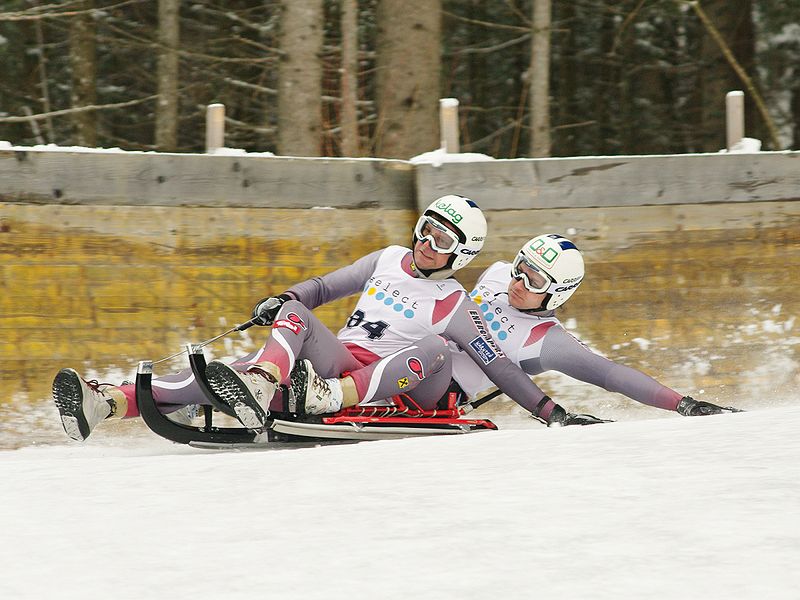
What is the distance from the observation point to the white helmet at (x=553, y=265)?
539 centimetres

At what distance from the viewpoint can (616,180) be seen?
612cm

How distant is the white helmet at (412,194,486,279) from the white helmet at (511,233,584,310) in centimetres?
29

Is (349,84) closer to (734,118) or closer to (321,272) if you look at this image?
(321,272)

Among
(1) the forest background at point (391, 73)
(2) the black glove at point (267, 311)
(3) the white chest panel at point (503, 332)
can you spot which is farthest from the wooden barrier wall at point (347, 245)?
(1) the forest background at point (391, 73)

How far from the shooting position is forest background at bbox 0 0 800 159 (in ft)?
24.8

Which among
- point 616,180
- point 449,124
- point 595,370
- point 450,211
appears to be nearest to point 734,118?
point 616,180

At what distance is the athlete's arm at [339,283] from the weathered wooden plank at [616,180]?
63cm

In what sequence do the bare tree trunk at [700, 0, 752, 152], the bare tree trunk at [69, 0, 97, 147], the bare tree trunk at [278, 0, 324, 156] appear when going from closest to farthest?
the bare tree trunk at [278, 0, 324, 156]
the bare tree trunk at [69, 0, 97, 147]
the bare tree trunk at [700, 0, 752, 152]

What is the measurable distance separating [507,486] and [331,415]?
220 cm

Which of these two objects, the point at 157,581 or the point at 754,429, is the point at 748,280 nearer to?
the point at 754,429

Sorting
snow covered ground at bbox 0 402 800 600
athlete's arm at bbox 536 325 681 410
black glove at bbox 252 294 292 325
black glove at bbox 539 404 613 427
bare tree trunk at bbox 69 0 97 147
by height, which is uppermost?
bare tree trunk at bbox 69 0 97 147

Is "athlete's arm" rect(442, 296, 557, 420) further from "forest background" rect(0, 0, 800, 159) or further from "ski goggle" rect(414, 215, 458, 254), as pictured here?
"forest background" rect(0, 0, 800, 159)

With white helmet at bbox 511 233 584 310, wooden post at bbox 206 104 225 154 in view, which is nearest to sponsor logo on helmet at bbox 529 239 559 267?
white helmet at bbox 511 233 584 310

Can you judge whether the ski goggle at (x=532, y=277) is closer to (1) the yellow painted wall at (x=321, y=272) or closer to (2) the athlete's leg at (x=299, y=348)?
(1) the yellow painted wall at (x=321, y=272)
